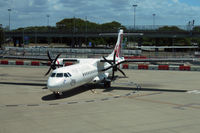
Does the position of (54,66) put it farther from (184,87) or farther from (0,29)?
(0,29)

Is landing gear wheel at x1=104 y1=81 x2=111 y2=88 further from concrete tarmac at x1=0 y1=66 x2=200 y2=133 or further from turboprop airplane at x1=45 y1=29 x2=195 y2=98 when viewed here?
concrete tarmac at x1=0 y1=66 x2=200 y2=133

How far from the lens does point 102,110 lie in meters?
18.7

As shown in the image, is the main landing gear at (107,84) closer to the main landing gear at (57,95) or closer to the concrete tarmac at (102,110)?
the concrete tarmac at (102,110)

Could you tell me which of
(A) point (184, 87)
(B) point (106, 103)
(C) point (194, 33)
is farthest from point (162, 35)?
(B) point (106, 103)

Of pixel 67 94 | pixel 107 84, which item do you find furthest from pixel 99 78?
pixel 67 94

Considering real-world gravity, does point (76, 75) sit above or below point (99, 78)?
above

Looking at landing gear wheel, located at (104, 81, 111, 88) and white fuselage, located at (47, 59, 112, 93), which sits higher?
white fuselage, located at (47, 59, 112, 93)

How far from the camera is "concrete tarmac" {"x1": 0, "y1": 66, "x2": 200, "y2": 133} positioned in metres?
14.7

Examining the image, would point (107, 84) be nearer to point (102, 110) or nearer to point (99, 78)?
point (99, 78)

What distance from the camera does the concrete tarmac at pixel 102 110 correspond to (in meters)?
14.7

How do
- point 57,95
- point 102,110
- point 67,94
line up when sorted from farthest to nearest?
point 67,94 < point 57,95 < point 102,110

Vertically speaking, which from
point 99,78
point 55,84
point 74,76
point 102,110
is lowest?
point 102,110

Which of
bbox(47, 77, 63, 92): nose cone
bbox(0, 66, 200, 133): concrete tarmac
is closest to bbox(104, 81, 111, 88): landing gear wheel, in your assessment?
bbox(0, 66, 200, 133): concrete tarmac

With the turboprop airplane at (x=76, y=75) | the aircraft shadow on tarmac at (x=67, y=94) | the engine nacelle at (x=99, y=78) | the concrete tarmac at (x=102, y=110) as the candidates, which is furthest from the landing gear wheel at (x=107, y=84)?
the aircraft shadow on tarmac at (x=67, y=94)
